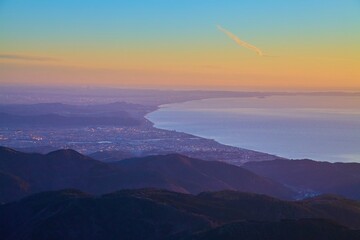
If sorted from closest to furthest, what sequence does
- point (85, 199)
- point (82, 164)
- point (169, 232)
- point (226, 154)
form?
point (169, 232), point (85, 199), point (82, 164), point (226, 154)

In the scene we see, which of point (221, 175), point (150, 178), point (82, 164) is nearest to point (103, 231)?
point (150, 178)

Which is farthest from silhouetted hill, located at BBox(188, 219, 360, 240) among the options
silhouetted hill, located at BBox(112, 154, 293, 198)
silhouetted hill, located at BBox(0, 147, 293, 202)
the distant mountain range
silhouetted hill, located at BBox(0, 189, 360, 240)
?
the distant mountain range

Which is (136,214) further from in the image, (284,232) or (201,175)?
(201,175)

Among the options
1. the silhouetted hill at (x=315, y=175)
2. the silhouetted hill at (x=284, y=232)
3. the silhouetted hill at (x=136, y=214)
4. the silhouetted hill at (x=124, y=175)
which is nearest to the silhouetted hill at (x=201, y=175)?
the silhouetted hill at (x=124, y=175)

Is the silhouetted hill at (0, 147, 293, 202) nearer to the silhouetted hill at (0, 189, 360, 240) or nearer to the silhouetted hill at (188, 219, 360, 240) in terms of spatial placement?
the silhouetted hill at (0, 189, 360, 240)

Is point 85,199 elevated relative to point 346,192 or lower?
elevated

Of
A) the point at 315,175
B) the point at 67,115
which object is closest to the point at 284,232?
the point at 315,175

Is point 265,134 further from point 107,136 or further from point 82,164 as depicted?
point 82,164

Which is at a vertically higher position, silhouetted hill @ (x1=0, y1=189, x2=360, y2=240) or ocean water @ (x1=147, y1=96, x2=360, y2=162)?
silhouetted hill @ (x1=0, y1=189, x2=360, y2=240)
